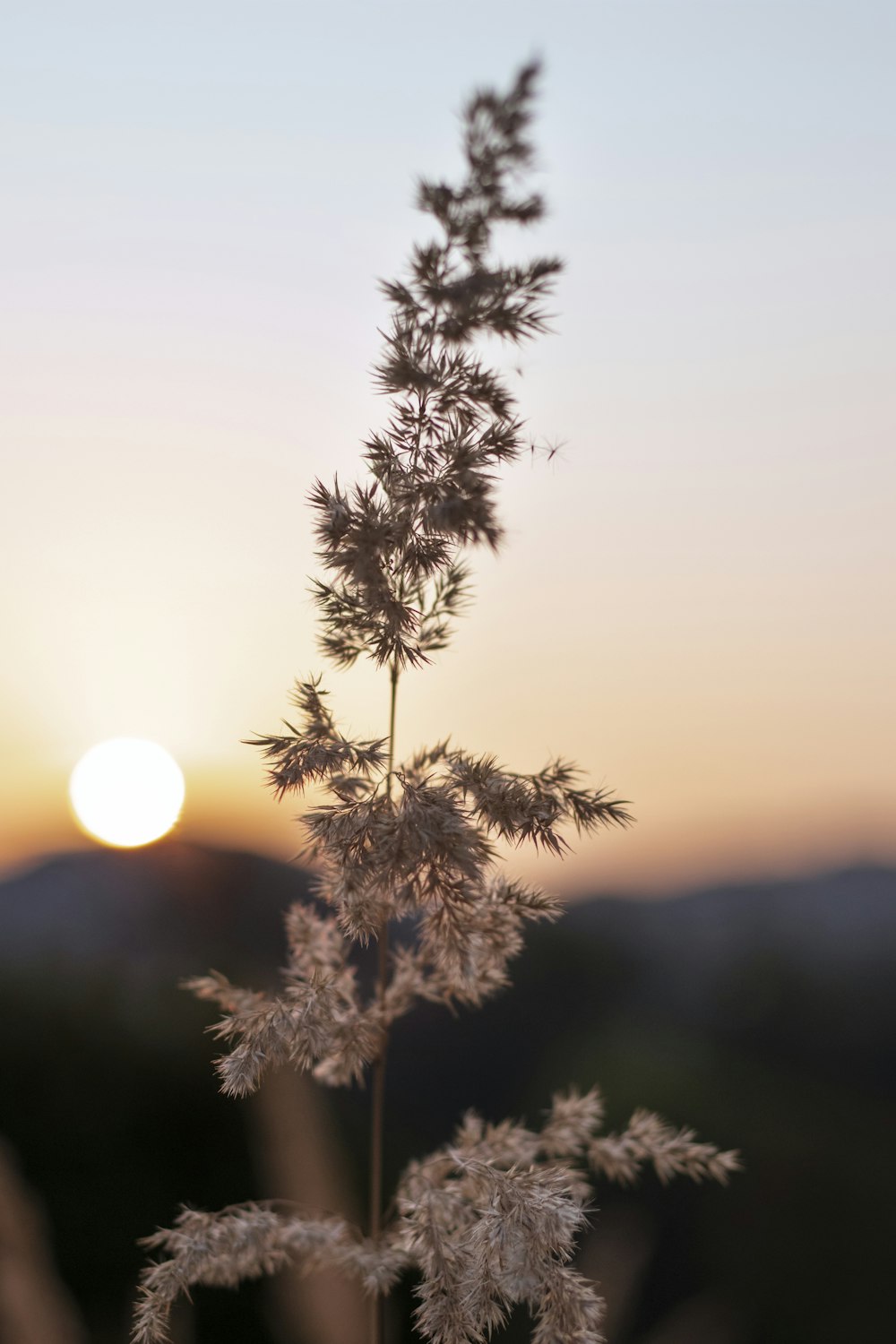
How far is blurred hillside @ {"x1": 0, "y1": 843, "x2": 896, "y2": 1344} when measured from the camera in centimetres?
1773

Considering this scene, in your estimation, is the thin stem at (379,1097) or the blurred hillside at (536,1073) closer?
the thin stem at (379,1097)

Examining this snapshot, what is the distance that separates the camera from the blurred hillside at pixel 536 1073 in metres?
17.7

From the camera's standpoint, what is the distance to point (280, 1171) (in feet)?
15.8

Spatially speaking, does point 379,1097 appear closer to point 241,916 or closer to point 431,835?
point 431,835

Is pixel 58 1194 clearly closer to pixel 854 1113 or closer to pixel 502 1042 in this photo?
pixel 502 1042

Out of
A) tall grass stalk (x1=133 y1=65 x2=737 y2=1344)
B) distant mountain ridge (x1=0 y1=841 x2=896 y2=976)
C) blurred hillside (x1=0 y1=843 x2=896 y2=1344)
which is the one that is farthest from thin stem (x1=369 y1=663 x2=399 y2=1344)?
distant mountain ridge (x1=0 y1=841 x2=896 y2=976)

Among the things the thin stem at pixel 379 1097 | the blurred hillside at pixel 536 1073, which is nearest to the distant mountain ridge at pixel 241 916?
the blurred hillside at pixel 536 1073

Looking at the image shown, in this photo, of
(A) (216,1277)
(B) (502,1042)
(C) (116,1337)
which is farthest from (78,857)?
(A) (216,1277)

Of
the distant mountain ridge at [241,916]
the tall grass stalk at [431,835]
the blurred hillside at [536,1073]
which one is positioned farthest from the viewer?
the distant mountain ridge at [241,916]

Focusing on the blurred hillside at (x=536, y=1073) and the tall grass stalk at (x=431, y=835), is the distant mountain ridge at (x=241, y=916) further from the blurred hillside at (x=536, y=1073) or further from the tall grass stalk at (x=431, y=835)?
the tall grass stalk at (x=431, y=835)

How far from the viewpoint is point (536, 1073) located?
22.5 m

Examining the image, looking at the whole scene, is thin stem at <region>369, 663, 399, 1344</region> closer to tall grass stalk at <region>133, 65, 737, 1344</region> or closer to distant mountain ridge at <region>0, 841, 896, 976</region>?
tall grass stalk at <region>133, 65, 737, 1344</region>

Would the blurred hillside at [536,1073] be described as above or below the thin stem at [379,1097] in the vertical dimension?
below

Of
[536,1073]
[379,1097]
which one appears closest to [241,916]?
[536,1073]
